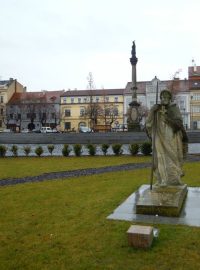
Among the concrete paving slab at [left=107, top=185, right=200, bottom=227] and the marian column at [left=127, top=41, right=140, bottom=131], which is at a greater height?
the marian column at [left=127, top=41, right=140, bottom=131]

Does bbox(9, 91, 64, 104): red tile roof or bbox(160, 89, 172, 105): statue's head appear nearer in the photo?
bbox(160, 89, 172, 105): statue's head

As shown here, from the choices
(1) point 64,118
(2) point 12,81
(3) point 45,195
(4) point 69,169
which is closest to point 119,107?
(1) point 64,118

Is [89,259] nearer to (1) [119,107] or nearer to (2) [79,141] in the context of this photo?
(2) [79,141]

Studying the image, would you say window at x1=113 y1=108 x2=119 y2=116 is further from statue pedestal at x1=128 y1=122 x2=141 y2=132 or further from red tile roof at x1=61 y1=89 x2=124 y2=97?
statue pedestal at x1=128 y1=122 x2=141 y2=132

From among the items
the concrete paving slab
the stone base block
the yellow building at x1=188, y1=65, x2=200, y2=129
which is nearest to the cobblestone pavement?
the concrete paving slab

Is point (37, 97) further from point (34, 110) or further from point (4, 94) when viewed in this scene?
point (4, 94)

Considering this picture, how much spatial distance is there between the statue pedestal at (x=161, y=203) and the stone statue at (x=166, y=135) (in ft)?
1.62

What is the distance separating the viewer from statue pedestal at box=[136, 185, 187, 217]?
→ 7.30 m

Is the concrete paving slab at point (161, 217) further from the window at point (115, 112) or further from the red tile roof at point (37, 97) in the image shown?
the red tile roof at point (37, 97)

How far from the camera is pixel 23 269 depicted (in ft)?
17.0

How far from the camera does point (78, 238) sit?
636 centimetres

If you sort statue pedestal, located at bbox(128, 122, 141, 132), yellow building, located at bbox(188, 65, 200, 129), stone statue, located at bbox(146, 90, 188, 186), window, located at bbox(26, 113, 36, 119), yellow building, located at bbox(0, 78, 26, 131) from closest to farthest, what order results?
stone statue, located at bbox(146, 90, 188, 186) < statue pedestal, located at bbox(128, 122, 141, 132) < window, located at bbox(26, 113, 36, 119) < yellow building, located at bbox(188, 65, 200, 129) < yellow building, located at bbox(0, 78, 26, 131)

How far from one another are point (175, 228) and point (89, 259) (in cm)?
184

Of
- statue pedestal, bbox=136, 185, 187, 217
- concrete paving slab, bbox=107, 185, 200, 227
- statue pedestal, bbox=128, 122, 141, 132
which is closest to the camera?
concrete paving slab, bbox=107, 185, 200, 227
